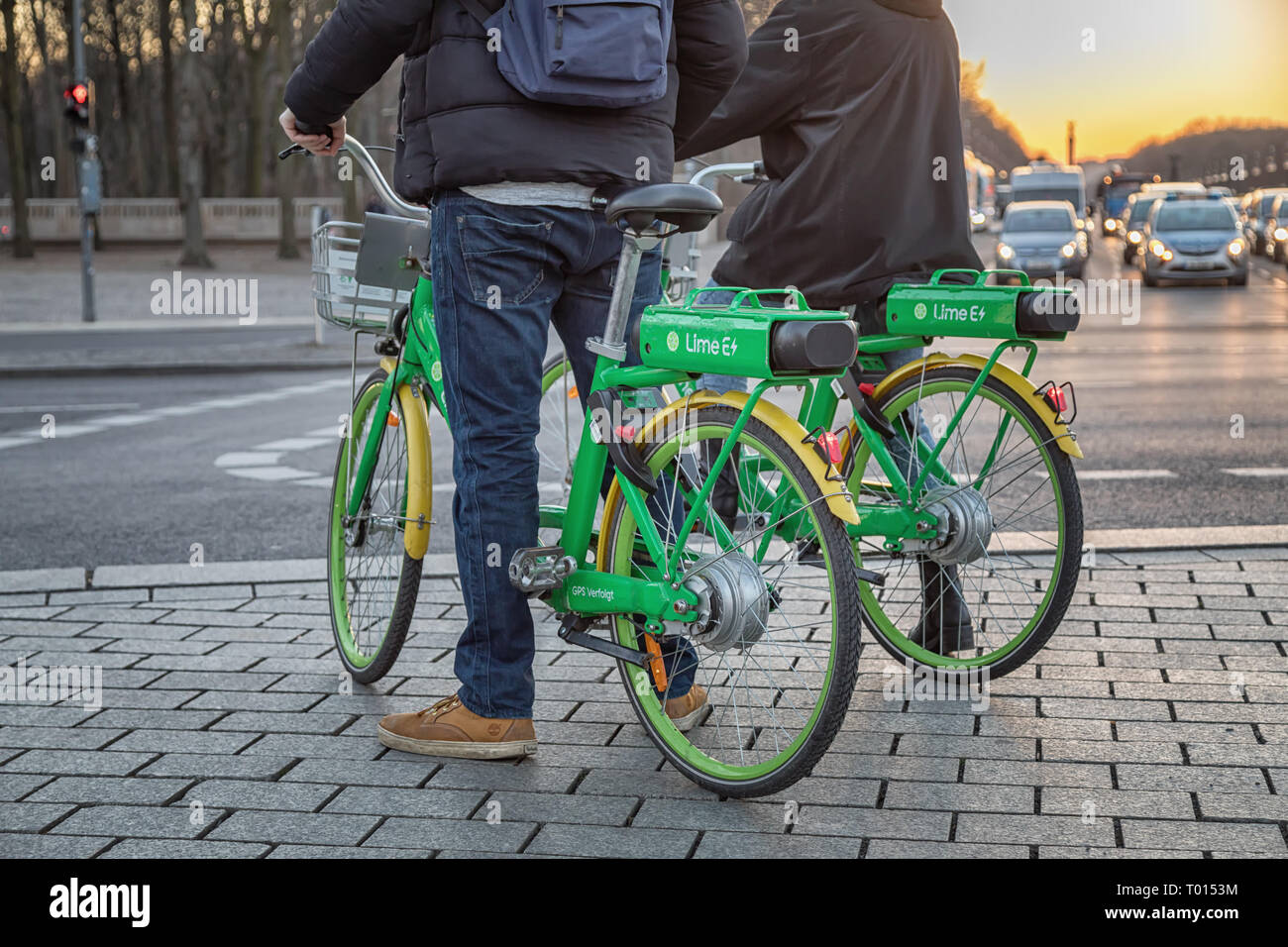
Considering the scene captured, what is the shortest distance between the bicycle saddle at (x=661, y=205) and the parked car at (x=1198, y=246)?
26.6 metres

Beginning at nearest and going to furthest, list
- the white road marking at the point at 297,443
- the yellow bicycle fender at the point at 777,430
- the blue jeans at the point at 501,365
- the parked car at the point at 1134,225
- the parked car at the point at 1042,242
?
the yellow bicycle fender at the point at 777,430, the blue jeans at the point at 501,365, the white road marking at the point at 297,443, the parked car at the point at 1042,242, the parked car at the point at 1134,225

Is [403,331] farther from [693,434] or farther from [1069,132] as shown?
[1069,132]

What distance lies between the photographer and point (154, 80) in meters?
64.9

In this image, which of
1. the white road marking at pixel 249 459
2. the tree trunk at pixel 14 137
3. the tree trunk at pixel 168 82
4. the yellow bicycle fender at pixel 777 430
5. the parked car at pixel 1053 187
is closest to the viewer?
the yellow bicycle fender at pixel 777 430

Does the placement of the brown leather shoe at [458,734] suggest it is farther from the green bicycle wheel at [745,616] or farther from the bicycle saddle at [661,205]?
the bicycle saddle at [661,205]

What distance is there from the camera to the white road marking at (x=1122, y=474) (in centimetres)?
795

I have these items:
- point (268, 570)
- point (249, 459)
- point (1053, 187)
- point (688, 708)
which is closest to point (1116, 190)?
point (1053, 187)

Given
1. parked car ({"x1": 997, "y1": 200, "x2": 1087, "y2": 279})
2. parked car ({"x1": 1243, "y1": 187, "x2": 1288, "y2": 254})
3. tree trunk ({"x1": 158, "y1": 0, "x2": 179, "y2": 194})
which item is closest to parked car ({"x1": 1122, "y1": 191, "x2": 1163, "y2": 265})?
parked car ({"x1": 1243, "y1": 187, "x2": 1288, "y2": 254})

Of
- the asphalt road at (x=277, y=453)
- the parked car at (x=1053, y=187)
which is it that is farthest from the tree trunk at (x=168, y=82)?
the asphalt road at (x=277, y=453)

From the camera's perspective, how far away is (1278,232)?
3775 centimetres

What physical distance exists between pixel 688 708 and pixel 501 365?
0.91 m

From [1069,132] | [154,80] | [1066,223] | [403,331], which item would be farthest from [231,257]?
[1069,132]

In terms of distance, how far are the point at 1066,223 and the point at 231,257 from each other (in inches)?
1065

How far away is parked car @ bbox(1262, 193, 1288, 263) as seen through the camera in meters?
37.2
